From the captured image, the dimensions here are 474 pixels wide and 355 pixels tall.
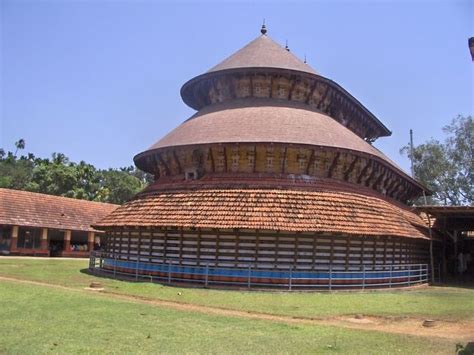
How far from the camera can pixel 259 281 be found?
60.0 feet

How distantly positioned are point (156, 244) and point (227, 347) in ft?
39.8

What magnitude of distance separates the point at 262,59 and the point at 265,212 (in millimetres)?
11150

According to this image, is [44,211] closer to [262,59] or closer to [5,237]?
[5,237]

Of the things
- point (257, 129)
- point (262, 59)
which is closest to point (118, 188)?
point (262, 59)

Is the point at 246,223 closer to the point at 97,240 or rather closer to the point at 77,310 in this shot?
the point at 77,310

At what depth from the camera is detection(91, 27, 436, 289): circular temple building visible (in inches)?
733

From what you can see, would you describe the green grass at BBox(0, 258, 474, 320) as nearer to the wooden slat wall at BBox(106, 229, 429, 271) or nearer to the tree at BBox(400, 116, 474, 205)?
the wooden slat wall at BBox(106, 229, 429, 271)

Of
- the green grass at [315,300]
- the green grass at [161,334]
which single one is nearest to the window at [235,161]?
the green grass at [315,300]

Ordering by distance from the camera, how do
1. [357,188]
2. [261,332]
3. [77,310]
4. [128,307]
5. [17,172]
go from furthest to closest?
[17,172] < [357,188] < [128,307] < [77,310] < [261,332]

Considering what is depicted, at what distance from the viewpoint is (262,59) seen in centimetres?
2658

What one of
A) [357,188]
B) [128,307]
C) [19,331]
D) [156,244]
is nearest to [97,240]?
[156,244]

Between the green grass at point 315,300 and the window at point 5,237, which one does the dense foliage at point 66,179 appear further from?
the green grass at point 315,300

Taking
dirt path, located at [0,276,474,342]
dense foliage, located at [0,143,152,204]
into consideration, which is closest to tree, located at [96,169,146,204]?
dense foliage, located at [0,143,152,204]

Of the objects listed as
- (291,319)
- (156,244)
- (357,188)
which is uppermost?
(357,188)
